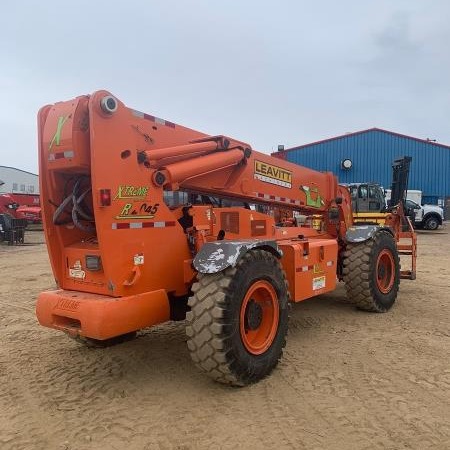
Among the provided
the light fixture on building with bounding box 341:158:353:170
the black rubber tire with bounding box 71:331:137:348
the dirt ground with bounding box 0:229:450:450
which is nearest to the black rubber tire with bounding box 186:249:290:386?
the dirt ground with bounding box 0:229:450:450

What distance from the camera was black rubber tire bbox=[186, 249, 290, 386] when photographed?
12.2 ft

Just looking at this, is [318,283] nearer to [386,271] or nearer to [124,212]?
[386,271]

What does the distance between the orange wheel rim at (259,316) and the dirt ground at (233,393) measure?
327mm

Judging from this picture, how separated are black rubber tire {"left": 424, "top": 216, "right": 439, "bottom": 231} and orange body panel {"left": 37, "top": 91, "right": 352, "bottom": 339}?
23718mm

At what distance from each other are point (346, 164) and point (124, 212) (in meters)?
29.9

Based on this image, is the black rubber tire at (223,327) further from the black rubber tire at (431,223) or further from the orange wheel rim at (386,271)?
the black rubber tire at (431,223)

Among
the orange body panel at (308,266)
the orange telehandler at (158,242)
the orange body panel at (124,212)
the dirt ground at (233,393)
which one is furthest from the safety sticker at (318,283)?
the dirt ground at (233,393)

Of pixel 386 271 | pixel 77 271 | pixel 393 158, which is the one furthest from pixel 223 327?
pixel 393 158

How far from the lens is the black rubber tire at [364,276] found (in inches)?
253

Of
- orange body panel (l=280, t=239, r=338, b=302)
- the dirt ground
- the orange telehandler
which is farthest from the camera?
orange body panel (l=280, t=239, r=338, b=302)

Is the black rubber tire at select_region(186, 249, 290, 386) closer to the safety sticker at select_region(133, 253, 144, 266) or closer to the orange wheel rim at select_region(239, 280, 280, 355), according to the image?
the orange wheel rim at select_region(239, 280, 280, 355)

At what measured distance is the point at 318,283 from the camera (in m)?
5.65


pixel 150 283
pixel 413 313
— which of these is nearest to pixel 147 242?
pixel 150 283

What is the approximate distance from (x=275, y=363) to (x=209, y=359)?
0.85 metres
